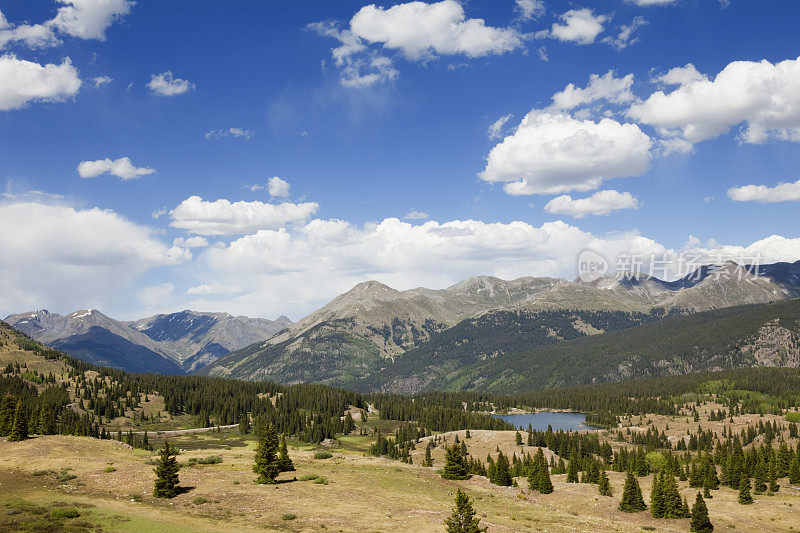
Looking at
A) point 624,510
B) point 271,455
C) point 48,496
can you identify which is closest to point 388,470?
point 271,455

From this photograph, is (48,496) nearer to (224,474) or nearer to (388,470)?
(224,474)

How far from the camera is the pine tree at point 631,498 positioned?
96938 millimetres

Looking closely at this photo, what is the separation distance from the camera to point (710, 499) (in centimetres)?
11781

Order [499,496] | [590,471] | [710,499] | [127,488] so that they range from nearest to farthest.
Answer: [127,488] < [499,496] < [710,499] < [590,471]

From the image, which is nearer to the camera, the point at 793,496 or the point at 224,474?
the point at 224,474

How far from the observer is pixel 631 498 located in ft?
320

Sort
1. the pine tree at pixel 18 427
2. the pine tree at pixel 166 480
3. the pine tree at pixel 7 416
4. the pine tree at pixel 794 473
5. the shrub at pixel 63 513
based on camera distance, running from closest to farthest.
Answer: the shrub at pixel 63 513, the pine tree at pixel 166 480, the pine tree at pixel 18 427, the pine tree at pixel 7 416, the pine tree at pixel 794 473

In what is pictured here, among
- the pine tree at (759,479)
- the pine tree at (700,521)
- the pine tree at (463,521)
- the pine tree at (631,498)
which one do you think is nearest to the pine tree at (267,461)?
the pine tree at (463,521)

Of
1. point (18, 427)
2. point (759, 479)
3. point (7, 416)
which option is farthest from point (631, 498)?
point (7, 416)

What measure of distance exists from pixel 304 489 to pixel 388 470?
31005mm

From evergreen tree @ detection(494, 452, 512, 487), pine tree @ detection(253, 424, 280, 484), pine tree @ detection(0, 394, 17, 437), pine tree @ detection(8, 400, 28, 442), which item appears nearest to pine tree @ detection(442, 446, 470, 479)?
evergreen tree @ detection(494, 452, 512, 487)

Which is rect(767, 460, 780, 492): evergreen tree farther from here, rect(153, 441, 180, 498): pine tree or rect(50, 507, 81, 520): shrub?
rect(50, 507, 81, 520): shrub

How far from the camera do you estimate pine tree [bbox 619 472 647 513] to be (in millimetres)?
96938

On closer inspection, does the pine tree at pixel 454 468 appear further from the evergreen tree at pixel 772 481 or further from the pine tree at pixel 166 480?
the evergreen tree at pixel 772 481
